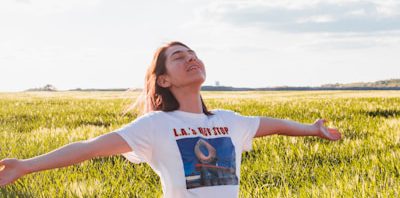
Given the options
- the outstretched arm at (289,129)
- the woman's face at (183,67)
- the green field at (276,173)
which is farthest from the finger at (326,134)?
the woman's face at (183,67)

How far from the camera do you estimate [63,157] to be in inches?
122

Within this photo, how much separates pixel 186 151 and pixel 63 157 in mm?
738

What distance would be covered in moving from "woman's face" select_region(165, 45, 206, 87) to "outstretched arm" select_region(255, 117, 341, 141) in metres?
0.66

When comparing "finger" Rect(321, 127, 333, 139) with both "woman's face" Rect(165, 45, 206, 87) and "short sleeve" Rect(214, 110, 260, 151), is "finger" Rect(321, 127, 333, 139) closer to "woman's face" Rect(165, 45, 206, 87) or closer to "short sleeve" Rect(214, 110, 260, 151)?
"short sleeve" Rect(214, 110, 260, 151)

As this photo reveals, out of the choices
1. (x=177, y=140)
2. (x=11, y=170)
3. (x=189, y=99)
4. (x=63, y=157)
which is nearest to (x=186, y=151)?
(x=177, y=140)

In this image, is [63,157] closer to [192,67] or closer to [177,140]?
[177,140]

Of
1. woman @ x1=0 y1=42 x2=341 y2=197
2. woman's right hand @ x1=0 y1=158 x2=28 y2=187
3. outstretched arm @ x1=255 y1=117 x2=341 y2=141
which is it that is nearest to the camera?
woman's right hand @ x1=0 y1=158 x2=28 y2=187

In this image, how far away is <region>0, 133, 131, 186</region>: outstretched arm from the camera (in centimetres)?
300

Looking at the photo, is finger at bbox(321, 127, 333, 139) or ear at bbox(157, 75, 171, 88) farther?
finger at bbox(321, 127, 333, 139)

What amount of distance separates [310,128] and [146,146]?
4.45 ft

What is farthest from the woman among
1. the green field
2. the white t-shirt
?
the green field

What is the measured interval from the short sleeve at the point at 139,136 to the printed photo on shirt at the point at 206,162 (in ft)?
0.65

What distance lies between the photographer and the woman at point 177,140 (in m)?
3.20

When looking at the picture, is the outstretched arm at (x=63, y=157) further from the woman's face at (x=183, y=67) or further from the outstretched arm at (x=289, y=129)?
the outstretched arm at (x=289, y=129)
